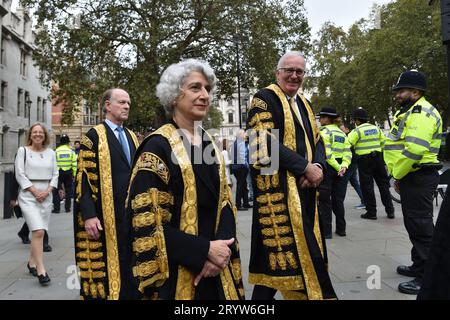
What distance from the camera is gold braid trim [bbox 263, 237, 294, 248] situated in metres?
2.93

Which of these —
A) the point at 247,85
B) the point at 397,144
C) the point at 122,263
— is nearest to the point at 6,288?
the point at 122,263

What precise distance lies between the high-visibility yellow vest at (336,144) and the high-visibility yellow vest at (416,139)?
2.80 meters

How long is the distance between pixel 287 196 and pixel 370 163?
18.0 feet

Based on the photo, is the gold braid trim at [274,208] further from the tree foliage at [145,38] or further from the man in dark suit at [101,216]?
the tree foliage at [145,38]

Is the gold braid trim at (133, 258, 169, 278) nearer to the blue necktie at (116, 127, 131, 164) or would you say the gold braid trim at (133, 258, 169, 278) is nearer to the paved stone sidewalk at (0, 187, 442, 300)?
the blue necktie at (116, 127, 131, 164)

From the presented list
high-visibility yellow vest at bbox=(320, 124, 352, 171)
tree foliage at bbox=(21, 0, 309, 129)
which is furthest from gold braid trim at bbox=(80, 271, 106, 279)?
tree foliage at bbox=(21, 0, 309, 129)

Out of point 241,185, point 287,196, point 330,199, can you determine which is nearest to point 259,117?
point 287,196

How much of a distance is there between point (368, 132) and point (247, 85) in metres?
15.9

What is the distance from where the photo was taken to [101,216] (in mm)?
3281

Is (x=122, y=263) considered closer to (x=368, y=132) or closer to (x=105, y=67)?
(x=368, y=132)

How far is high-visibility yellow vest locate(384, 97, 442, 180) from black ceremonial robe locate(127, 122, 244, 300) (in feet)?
8.08

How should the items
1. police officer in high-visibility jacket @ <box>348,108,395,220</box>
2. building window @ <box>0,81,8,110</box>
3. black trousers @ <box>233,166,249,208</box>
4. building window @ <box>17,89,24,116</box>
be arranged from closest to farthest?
police officer in high-visibility jacket @ <box>348,108,395,220</box>, black trousers @ <box>233,166,249,208</box>, building window @ <box>0,81,8,110</box>, building window @ <box>17,89,24,116</box>

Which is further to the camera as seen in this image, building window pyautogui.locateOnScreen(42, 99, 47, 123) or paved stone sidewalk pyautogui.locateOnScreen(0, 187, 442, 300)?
building window pyautogui.locateOnScreen(42, 99, 47, 123)

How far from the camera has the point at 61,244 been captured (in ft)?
21.4
